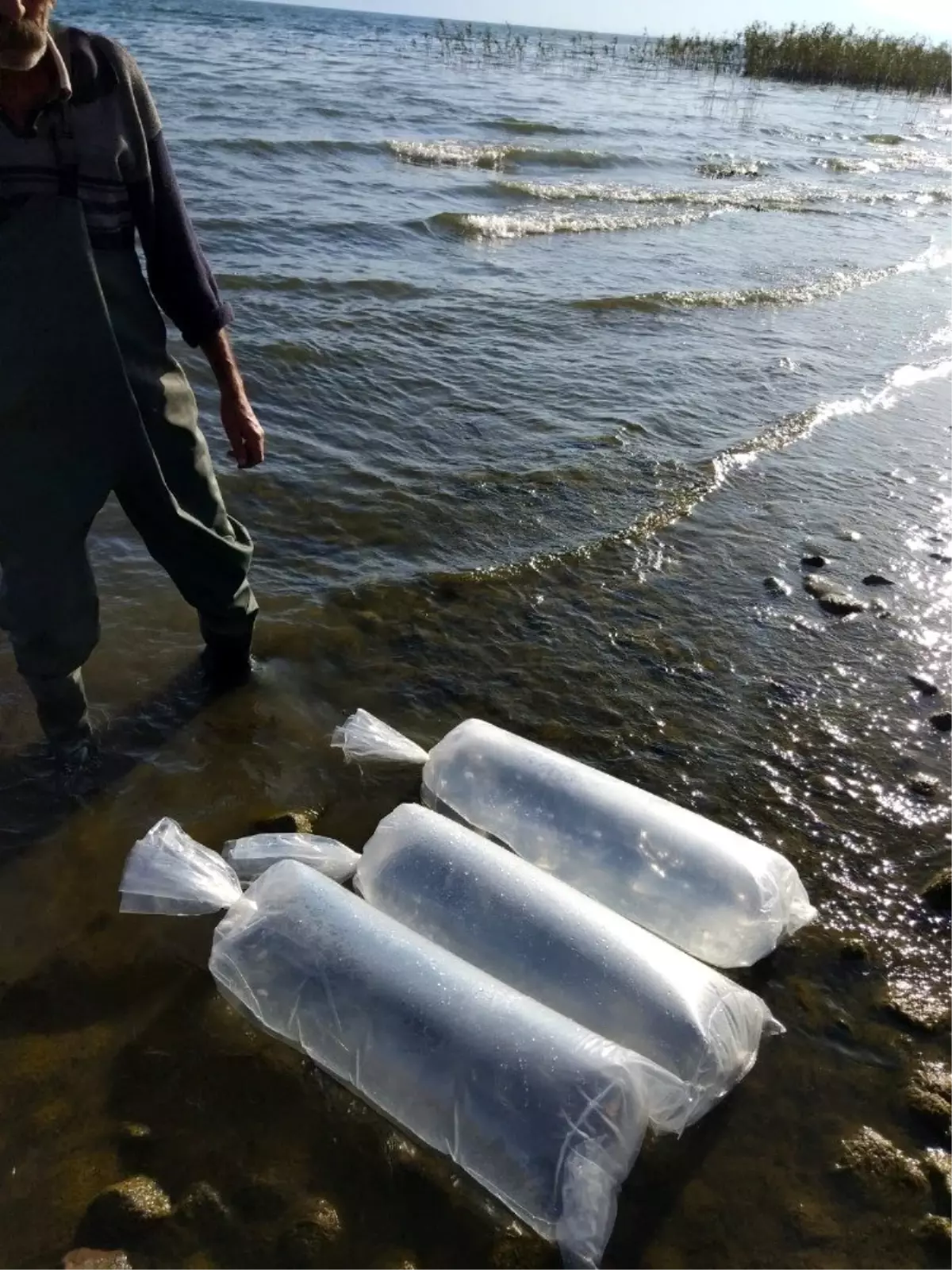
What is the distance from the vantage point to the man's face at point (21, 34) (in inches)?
87.5

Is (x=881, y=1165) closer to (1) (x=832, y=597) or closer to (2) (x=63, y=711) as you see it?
(2) (x=63, y=711)

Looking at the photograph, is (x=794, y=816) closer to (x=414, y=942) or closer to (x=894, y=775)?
(x=894, y=775)

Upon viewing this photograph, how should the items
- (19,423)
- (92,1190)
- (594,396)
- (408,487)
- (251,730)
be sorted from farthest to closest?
1. (594,396)
2. (408,487)
3. (251,730)
4. (19,423)
5. (92,1190)

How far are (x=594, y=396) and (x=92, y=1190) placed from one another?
6.14 metres

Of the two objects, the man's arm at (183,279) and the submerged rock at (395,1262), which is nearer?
the submerged rock at (395,1262)

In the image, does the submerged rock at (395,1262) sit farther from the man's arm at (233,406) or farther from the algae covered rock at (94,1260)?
the man's arm at (233,406)

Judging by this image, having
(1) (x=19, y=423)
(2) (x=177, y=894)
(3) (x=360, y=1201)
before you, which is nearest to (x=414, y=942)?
(3) (x=360, y=1201)

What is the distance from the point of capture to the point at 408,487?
18.2ft

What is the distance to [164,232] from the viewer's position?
2.82 meters

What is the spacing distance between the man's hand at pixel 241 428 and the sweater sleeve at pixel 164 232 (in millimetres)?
232

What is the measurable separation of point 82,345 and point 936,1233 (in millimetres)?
3144

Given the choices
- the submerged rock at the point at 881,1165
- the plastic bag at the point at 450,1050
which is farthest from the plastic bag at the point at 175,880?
the submerged rock at the point at 881,1165

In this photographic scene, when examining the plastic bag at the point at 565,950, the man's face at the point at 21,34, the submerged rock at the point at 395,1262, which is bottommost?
the submerged rock at the point at 395,1262

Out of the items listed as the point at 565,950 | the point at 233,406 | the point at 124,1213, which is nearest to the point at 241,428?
the point at 233,406
